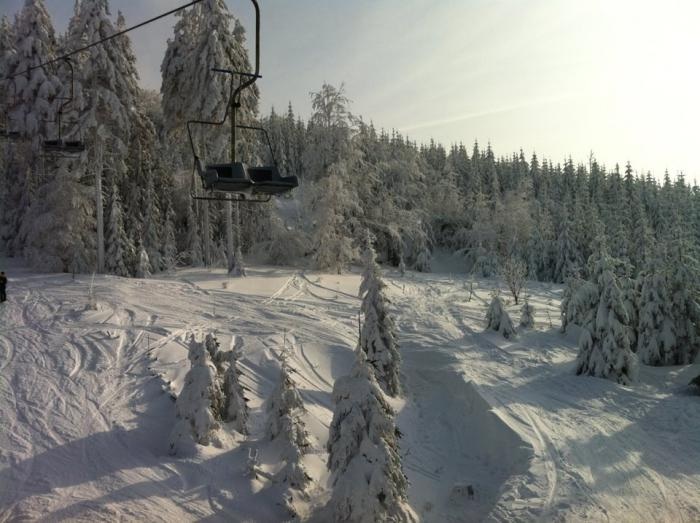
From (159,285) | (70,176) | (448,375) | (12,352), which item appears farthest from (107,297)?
(448,375)

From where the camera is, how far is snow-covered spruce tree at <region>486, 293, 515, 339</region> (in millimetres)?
23222

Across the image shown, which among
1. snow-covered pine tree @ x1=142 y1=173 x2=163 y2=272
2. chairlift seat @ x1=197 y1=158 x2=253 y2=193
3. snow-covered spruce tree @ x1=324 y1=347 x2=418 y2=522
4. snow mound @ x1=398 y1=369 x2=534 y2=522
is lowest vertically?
snow mound @ x1=398 y1=369 x2=534 y2=522

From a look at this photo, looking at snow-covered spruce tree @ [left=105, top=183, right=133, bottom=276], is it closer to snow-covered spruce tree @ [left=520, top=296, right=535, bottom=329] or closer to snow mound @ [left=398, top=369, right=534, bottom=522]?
snow mound @ [left=398, top=369, right=534, bottom=522]

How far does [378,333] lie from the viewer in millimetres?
16031

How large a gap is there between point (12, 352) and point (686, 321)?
27.4 meters

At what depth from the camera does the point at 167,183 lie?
1618 inches

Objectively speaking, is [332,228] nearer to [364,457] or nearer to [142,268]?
A: [142,268]

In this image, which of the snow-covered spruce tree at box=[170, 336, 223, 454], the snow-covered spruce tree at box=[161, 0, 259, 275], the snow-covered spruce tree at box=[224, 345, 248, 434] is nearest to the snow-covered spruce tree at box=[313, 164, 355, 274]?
the snow-covered spruce tree at box=[161, 0, 259, 275]

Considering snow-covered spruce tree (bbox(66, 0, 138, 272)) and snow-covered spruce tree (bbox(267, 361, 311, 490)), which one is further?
snow-covered spruce tree (bbox(66, 0, 138, 272))

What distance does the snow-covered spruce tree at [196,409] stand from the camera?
411 inches

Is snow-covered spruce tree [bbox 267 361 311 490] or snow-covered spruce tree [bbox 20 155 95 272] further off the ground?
snow-covered spruce tree [bbox 20 155 95 272]

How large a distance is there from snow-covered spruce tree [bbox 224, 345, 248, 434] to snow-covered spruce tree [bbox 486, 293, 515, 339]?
1486 centimetres

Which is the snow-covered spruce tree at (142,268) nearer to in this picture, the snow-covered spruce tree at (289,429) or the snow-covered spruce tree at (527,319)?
the snow-covered spruce tree at (289,429)

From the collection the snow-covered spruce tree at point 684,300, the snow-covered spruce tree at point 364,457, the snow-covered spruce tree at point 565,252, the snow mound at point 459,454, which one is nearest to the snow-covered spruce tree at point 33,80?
the snow mound at point 459,454
